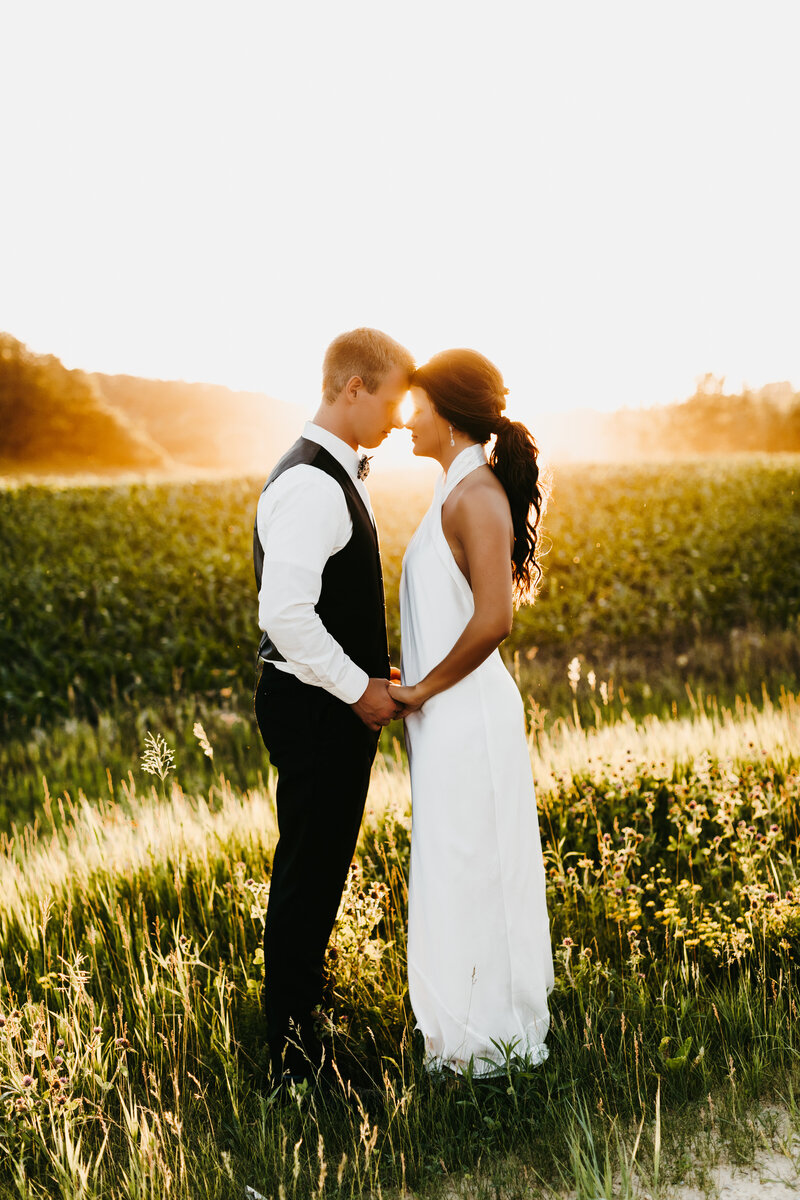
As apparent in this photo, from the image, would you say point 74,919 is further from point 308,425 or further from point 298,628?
point 308,425

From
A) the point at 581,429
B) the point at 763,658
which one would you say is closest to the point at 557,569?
the point at 763,658

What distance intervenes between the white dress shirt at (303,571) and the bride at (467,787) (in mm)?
325

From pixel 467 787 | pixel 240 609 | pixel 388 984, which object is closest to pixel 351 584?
pixel 467 787

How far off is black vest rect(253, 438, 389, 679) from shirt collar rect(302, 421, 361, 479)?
1.0 inches

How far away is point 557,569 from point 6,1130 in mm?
11985

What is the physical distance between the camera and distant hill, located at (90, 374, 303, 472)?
8288cm

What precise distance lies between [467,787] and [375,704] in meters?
0.43

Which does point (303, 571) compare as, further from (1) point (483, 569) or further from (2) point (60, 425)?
(2) point (60, 425)

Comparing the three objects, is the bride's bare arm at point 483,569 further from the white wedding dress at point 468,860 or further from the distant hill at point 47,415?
the distant hill at point 47,415

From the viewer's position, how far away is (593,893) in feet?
13.0

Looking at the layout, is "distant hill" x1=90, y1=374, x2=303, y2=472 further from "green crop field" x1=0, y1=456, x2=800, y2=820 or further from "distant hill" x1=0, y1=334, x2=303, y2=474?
"green crop field" x1=0, y1=456, x2=800, y2=820

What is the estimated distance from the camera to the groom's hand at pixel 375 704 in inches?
116

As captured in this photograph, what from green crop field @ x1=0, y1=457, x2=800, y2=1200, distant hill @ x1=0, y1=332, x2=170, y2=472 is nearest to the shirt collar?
green crop field @ x1=0, y1=457, x2=800, y2=1200

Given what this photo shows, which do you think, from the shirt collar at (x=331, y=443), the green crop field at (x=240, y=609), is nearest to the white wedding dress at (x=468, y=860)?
the shirt collar at (x=331, y=443)
